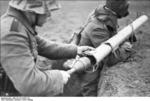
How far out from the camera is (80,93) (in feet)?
17.4

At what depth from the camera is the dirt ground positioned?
4.39 meters

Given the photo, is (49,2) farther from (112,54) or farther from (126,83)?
(112,54)

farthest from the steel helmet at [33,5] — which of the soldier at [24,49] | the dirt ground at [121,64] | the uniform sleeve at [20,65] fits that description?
the dirt ground at [121,64]

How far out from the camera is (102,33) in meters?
5.09

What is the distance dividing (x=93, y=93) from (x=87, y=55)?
44.3 inches

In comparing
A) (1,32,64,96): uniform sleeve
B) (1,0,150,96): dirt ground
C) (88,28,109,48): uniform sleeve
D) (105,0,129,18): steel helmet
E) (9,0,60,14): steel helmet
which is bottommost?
(1,0,150,96): dirt ground

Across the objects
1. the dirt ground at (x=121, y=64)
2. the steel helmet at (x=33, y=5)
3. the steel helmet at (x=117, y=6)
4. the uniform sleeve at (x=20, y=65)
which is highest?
the steel helmet at (x=33, y=5)

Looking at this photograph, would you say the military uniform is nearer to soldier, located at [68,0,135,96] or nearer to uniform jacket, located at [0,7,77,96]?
soldier, located at [68,0,135,96]

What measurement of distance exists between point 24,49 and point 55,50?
120 cm

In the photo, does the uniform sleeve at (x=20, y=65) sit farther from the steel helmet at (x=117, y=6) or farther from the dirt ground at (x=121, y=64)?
the steel helmet at (x=117, y=6)

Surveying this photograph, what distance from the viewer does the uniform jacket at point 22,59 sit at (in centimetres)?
310

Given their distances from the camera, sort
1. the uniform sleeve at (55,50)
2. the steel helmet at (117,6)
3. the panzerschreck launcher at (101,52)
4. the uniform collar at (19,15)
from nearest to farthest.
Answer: the uniform collar at (19,15), the panzerschreck launcher at (101,52), the uniform sleeve at (55,50), the steel helmet at (117,6)

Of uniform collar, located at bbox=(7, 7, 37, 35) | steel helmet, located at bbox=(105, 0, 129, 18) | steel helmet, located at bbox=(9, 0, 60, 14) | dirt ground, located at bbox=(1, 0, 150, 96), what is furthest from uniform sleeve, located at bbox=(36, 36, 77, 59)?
steel helmet, located at bbox=(105, 0, 129, 18)

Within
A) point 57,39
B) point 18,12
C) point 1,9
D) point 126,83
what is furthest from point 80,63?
point 1,9
